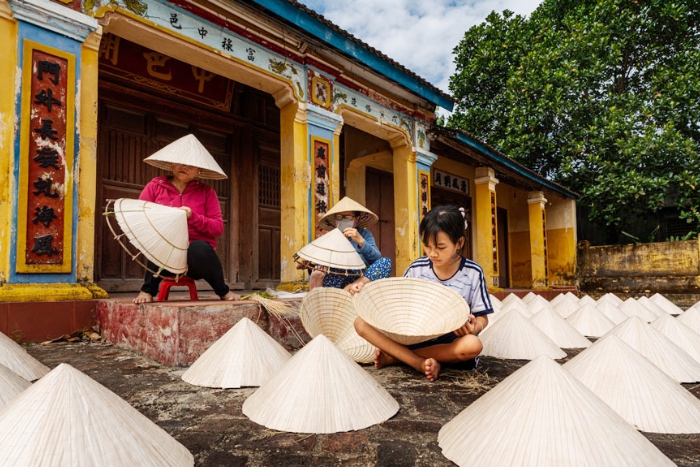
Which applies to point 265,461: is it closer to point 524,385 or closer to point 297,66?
point 524,385

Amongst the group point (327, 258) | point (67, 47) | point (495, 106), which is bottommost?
point (327, 258)

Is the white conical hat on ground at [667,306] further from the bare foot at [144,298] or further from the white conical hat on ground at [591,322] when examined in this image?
the bare foot at [144,298]

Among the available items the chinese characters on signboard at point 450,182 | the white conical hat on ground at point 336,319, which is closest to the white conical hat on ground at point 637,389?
the white conical hat on ground at point 336,319

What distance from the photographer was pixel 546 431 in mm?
1352

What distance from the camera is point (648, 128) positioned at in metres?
11.0

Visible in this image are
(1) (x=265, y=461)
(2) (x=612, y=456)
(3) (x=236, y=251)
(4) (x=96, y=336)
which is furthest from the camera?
(3) (x=236, y=251)

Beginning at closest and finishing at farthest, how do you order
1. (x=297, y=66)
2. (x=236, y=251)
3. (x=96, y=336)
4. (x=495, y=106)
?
(x=96, y=336) → (x=297, y=66) → (x=236, y=251) → (x=495, y=106)

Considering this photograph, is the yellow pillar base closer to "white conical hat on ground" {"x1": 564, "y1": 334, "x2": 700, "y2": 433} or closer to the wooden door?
"white conical hat on ground" {"x1": 564, "y1": 334, "x2": 700, "y2": 433}

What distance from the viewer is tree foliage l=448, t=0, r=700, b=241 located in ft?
36.3

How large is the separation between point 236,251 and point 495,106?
402 inches

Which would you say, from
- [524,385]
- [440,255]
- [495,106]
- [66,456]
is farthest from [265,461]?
[495,106]

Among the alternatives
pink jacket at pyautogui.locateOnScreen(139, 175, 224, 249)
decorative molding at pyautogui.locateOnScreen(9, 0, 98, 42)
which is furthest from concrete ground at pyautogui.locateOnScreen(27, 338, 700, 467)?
decorative molding at pyautogui.locateOnScreen(9, 0, 98, 42)

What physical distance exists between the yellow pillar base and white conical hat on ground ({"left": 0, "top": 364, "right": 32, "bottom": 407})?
5.08ft

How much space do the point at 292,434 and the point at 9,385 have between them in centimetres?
118
